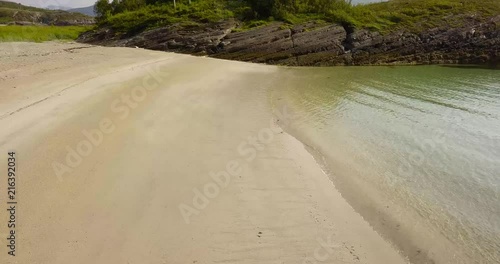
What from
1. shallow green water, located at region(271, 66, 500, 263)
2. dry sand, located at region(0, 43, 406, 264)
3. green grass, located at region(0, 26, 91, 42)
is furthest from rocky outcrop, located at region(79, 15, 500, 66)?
dry sand, located at region(0, 43, 406, 264)

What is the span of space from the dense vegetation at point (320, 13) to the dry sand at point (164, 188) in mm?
20958

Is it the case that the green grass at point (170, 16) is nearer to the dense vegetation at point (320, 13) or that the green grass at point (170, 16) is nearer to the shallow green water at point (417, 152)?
the dense vegetation at point (320, 13)

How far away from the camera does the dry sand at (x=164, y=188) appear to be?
16.1 ft

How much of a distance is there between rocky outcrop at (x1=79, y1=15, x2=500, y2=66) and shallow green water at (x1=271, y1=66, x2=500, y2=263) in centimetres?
1062

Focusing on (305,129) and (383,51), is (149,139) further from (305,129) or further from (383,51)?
(383,51)

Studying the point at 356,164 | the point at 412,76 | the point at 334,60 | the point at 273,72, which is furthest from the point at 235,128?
the point at 334,60

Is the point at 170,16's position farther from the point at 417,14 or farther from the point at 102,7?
the point at 417,14

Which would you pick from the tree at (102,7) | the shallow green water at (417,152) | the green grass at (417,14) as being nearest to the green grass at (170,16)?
the tree at (102,7)

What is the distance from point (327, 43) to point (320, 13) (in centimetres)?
419

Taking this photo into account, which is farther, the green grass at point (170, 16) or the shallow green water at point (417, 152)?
the green grass at point (170, 16)

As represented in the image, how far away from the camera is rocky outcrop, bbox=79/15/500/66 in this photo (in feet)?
92.4

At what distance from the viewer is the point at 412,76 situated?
21.9 metres

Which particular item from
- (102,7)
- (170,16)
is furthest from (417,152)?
(102,7)

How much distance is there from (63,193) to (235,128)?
521cm
